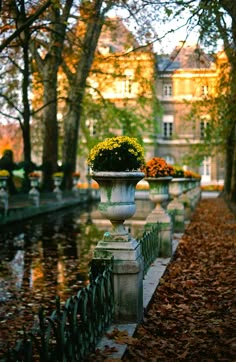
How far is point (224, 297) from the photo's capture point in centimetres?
666

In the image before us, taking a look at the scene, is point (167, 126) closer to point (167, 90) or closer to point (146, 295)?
point (167, 90)

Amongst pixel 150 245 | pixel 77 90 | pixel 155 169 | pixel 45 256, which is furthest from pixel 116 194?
pixel 77 90

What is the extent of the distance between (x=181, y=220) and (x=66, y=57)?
60.8ft

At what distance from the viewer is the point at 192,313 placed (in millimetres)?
5957

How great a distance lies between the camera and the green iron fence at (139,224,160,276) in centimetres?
711

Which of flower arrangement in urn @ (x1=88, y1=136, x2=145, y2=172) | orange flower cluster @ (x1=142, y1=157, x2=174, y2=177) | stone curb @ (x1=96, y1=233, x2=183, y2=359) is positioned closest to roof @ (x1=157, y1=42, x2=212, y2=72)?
orange flower cluster @ (x1=142, y1=157, x2=174, y2=177)

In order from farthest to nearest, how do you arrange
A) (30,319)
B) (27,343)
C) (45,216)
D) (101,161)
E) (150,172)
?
(45,216)
(150,172)
(30,319)
(101,161)
(27,343)

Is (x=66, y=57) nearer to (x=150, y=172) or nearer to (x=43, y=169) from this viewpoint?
(x=43, y=169)

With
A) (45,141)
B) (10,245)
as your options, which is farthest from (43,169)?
(10,245)

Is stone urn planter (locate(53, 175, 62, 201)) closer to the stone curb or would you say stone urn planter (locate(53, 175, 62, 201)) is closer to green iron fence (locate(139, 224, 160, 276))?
the stone curb

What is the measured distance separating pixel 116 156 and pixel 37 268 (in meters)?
4.62

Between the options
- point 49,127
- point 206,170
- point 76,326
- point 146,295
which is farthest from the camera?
point 206,170

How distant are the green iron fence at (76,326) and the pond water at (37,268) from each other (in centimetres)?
62

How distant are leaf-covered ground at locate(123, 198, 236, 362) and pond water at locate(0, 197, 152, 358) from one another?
4.16 feet
